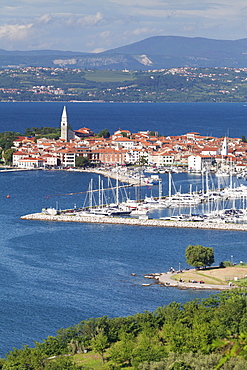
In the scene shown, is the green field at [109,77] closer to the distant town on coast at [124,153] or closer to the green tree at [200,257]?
the distant town on coast at [124,153]

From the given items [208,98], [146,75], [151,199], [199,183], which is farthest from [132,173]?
[146,75]

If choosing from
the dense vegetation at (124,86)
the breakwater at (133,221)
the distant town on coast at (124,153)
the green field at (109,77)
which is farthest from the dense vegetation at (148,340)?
the green field at (109,77)

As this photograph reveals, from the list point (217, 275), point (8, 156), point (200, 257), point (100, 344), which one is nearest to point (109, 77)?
point (8, 156)

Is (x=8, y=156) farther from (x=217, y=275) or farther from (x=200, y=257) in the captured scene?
(x=217, y=275)

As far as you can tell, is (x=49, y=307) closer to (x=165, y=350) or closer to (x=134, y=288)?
(x=134, y=288)

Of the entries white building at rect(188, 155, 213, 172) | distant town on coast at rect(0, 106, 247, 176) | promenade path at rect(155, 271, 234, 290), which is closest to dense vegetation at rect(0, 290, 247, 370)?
promenade path at rect(155, 271, 234, 290)

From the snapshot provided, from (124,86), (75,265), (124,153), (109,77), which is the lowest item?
(75,265)
